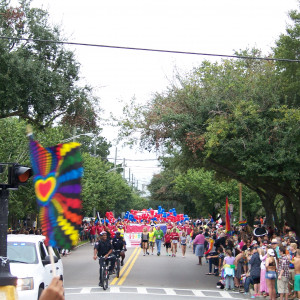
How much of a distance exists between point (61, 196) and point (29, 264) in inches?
295

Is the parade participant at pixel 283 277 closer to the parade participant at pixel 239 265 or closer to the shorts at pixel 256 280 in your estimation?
the shorts at pixel 256 280

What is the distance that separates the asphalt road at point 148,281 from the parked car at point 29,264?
3525mm

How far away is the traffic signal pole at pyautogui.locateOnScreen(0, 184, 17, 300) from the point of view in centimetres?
601

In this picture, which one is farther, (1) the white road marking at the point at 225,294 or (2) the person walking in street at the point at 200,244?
(2) the person walking in street at the point at 200,244

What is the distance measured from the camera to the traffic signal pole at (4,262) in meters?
6.01

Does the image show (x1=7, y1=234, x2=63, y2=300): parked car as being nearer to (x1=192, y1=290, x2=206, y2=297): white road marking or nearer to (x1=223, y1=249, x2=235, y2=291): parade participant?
(x1=192, y1=290, x2=206, y2=297): white road marking

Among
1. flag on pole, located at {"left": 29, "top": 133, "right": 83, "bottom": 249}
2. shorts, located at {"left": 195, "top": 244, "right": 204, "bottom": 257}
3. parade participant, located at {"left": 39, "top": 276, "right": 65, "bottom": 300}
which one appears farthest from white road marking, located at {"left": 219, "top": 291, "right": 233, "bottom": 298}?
parade participant, located at {"left": 39, "top": 276, "right": 65, "bottom": 300}

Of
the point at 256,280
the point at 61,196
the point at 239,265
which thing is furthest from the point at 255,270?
the point at 61,196

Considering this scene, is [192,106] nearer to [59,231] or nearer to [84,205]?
[59,231]

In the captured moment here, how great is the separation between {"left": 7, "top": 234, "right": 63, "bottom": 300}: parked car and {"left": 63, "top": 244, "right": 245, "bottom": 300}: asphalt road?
3.52 m

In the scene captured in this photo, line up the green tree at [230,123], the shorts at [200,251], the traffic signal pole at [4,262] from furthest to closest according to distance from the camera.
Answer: the shorts at [200,251]
the green tree at [230,123]
the traffic signal pole at [4,262]

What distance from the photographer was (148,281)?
20375mm

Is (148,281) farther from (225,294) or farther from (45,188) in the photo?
(45,188)

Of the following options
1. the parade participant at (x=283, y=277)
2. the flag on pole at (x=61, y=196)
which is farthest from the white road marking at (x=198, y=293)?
the flag on pole at (x=61, y=196)
